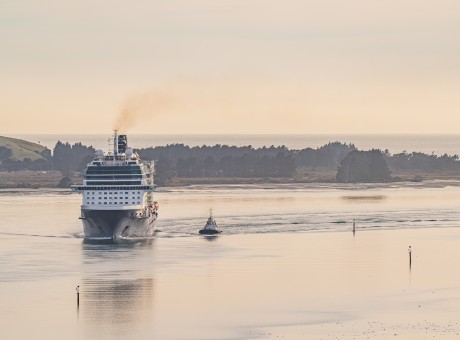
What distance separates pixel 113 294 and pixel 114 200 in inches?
1607

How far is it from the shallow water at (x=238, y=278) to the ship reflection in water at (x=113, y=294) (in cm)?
9

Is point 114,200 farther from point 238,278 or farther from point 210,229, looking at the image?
point 238,278

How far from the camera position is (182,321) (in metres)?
83.6

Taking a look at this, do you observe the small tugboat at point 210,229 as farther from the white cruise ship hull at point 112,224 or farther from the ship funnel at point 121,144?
the ship funnel at point 121,144

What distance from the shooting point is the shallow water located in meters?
82.0

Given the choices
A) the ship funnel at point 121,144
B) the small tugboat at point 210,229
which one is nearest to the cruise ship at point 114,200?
the ship funnel at point 121,144

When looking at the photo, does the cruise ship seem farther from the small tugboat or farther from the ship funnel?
the small tugboat

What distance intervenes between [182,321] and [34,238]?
50485 millimetres

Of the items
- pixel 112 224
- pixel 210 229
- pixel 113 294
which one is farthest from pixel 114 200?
pixel 113 294

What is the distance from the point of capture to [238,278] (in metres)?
102

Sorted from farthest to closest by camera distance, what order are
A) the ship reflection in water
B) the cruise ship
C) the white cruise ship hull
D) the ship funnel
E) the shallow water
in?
the ship funnel → the cruise ship → the white cruise ship hull → the ship reflection in water → the shallow water

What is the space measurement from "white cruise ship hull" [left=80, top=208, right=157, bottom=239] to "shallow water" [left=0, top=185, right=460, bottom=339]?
2.21 meters

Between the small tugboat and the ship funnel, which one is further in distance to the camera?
the ship funnel

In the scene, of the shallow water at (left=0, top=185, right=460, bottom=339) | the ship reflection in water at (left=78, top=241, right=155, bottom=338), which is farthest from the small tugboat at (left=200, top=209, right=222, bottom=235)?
the ship reflection in water at (left=78, top=241, right=155, bottom=338)
